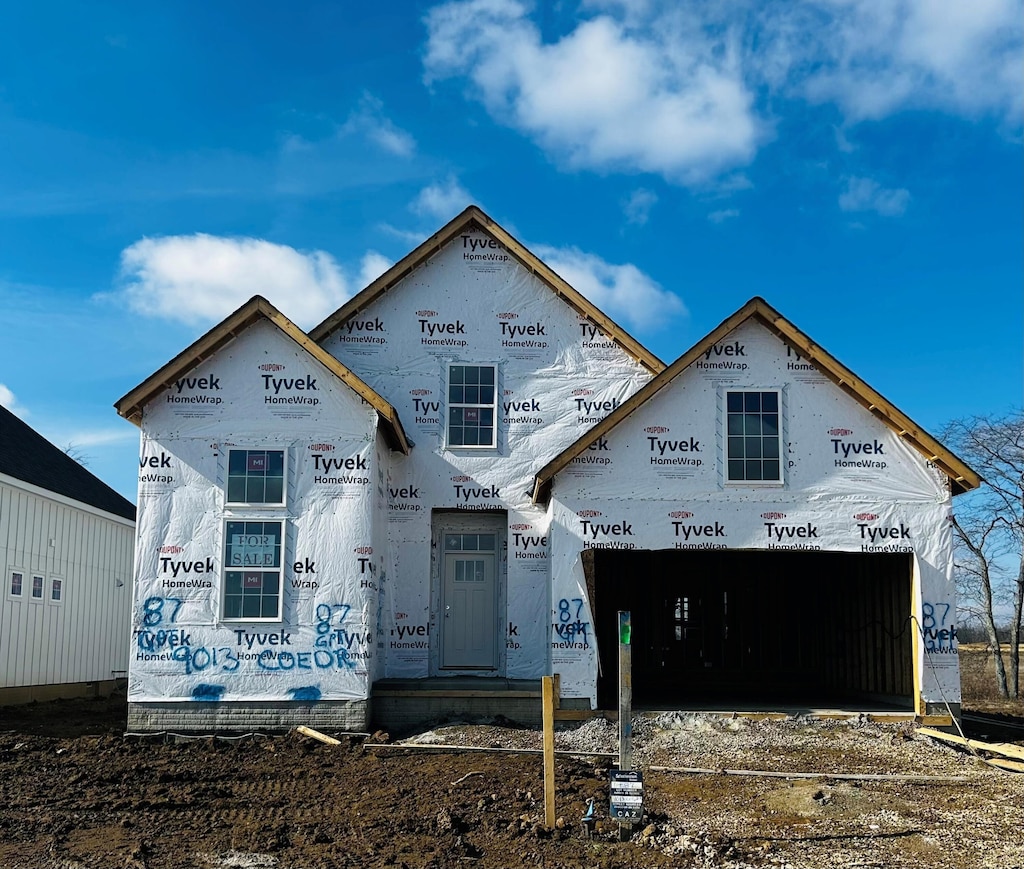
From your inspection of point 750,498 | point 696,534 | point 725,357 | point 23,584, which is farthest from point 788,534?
point 23,584

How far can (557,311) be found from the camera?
17.9 m

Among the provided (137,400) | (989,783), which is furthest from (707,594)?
(137,400)

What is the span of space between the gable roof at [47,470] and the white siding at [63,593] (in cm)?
30

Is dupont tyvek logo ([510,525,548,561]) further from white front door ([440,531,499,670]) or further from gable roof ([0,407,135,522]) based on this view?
gable roof ([0,407,135,522])

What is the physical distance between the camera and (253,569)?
14703 millimetres

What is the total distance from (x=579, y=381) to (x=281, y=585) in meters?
6.36

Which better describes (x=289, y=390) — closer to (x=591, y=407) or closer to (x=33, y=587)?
(x=591, y=407)

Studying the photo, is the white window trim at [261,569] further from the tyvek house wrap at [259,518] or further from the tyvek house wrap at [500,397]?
the tyvek house wrap at [500,397]

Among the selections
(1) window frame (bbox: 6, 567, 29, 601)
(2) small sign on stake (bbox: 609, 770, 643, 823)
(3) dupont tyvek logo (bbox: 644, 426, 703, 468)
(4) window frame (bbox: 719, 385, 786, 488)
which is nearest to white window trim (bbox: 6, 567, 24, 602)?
(1) window frame (bbox: 6, 567, 29, 601)

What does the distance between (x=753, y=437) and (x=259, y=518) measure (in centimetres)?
757

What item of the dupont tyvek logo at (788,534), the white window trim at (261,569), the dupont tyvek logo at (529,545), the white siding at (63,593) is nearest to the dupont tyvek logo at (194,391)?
the white window trim at (261,569)

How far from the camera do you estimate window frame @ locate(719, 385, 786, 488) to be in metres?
15.0

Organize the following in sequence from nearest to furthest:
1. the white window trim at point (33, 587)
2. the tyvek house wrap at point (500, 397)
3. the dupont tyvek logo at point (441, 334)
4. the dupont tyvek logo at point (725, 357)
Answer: the dupont tyvek logo at point (725, 357) < the tyvek house wrap at point (500, 397) < the dupont tyvek logo at point (441, 334) < the white window trim at point (33, 587)

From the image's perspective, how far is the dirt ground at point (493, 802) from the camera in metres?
8.51
